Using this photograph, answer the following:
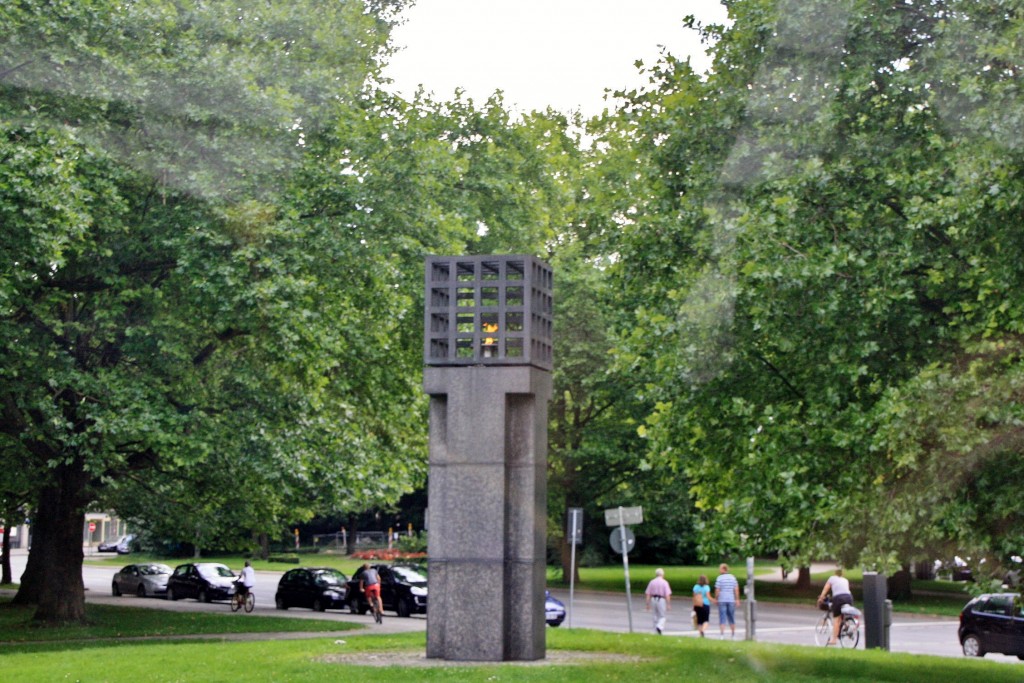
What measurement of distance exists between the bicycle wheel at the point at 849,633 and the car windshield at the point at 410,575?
41.9ft

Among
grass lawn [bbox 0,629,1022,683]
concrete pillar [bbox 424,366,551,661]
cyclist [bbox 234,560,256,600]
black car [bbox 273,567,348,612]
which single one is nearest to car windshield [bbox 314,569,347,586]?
black car [bbox 273,567,348,612]

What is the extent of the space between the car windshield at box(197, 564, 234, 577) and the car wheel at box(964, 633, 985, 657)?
86.3 feet

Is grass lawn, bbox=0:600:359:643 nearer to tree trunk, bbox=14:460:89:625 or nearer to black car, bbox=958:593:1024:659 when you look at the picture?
tree trunk, bbox=14:460:89:625

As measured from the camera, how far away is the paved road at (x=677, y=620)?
29234 millimetres

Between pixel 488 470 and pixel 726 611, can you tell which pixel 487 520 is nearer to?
pixel 488 470

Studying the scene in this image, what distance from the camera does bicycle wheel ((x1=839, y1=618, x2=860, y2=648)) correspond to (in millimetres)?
26458

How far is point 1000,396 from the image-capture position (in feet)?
46.8

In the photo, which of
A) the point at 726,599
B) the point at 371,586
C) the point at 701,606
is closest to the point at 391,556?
the point at 371,586

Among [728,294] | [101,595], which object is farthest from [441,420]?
[101,595]

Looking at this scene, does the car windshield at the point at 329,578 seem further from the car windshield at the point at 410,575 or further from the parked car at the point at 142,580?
the parked car at the point at 142,580

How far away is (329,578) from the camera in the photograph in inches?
1519

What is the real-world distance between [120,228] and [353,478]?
6.44 meters

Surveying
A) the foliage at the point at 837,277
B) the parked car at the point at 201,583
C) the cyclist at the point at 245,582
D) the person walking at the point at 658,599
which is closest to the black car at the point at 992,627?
the person walking at the point at 658,599

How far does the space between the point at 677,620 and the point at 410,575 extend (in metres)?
7.63
